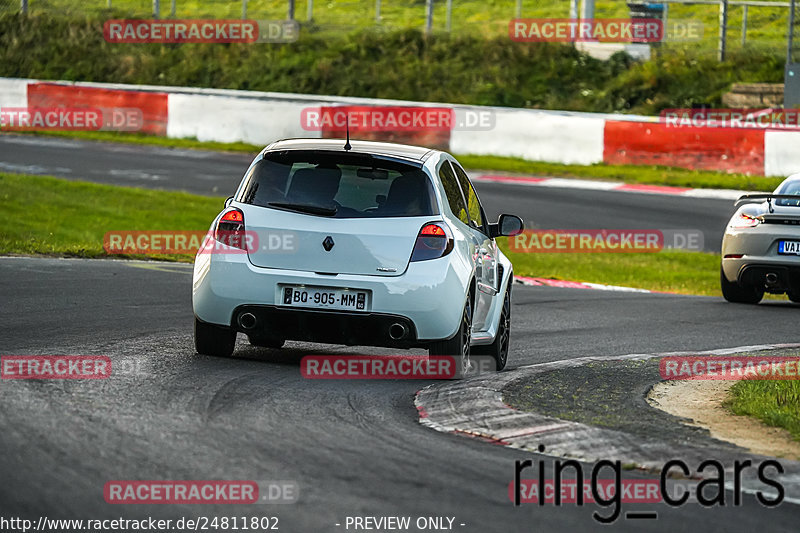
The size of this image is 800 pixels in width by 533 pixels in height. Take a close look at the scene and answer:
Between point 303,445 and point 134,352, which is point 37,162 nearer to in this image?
point 134,352

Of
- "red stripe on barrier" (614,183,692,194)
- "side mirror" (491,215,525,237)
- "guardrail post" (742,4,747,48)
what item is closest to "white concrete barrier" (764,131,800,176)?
"red stripe on barrier" (614,183,692,194)

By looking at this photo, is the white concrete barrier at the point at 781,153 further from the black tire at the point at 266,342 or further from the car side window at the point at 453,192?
the black tire at the point at 266,342

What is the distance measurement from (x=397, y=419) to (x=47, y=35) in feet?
125

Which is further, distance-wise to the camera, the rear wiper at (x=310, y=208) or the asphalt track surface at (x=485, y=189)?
the asphalt track surface at (x=485, y=189)

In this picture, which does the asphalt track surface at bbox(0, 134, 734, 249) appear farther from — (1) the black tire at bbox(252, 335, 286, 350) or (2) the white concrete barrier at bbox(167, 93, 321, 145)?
(1) the black tire at bbox(252, 335, 286, 350)

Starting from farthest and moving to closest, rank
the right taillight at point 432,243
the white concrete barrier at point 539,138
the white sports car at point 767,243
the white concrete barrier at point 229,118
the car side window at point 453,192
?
the white concrete barrier at point 229,118
the white concrete barrier at point 539,138
the white sports car at point 767,243
the car side window at point 453,192
the right taillight at point 432,243

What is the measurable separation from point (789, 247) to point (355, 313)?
24.5ft

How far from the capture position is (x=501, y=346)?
33.0 ft

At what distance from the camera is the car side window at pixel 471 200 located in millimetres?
10044

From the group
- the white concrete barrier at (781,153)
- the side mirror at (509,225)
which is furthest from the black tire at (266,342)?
the white concrete barrier at (781,153)

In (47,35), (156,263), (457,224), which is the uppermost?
(47,35)

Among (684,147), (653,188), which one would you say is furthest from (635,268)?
(684,147)

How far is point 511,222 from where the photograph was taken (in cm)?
1006

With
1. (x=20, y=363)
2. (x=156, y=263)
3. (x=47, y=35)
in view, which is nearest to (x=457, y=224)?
(x=20, y=363)
